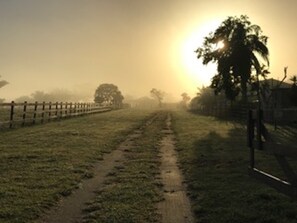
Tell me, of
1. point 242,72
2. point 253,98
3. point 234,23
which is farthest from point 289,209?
point 253,98

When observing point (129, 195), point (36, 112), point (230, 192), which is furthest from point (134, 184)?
point (36, 112)

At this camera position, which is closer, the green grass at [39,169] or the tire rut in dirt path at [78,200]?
the tire rut in dirt path at [78,200]

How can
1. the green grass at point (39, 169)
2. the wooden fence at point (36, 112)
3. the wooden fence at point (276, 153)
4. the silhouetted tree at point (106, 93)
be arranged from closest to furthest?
the wooden fence at point (276, 153) < the green grass at point (39, 169) < the wooden fence at point (36, 112) < the silhouetted tree at point (106, 93)

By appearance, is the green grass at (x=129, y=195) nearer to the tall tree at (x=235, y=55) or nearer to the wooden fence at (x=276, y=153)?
the wooden fence at (x=276, y=153)

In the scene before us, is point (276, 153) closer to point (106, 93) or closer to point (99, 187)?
point (99, 187)

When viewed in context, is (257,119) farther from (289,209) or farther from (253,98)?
(253,98)

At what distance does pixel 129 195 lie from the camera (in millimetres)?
8656

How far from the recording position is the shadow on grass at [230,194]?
285 inches

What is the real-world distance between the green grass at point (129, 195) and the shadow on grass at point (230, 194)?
34.9 inches

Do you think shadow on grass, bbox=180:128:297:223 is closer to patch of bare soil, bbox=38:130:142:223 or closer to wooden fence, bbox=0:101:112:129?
patch of bare soil, bbox=38:130:142:223

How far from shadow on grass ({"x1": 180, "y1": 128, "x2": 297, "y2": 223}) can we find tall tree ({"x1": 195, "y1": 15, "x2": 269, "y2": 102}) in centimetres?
3430

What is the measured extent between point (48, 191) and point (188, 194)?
3.04m

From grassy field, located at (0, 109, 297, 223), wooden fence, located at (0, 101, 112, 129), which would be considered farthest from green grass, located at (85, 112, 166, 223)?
wooden fence, located at (0, 101, 112, 129)

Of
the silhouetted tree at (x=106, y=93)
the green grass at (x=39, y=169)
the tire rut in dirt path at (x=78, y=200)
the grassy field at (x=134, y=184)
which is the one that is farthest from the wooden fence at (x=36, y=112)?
the silhouetted tree at (x=106, y=93)
